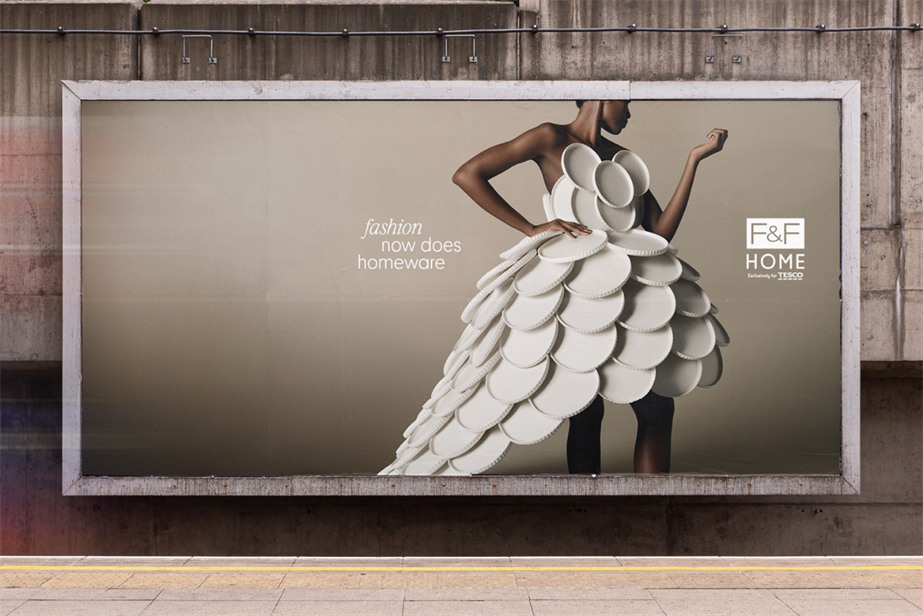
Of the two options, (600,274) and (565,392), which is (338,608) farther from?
(600,274)

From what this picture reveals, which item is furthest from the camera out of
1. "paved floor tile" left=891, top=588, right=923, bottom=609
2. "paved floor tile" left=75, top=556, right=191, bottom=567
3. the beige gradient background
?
"paved floor tile" left=75, top=556, right=191, bottom=567

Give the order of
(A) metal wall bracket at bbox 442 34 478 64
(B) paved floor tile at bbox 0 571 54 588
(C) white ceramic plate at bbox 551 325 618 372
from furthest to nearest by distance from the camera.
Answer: (A) metal wall bracket at bbox 442 34 478 64 < (C) white ceramic plate at bbox 551 325 618 372 < (B) paved floor tile at bbox 0 571 54 588

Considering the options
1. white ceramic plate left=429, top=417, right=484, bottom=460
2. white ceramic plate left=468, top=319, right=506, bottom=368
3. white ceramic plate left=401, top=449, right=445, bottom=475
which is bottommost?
white ceramic plate left=401, top=449, right=445, bottom=475

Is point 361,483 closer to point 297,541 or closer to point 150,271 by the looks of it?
point 297,541

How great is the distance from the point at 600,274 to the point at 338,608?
3.53 metres

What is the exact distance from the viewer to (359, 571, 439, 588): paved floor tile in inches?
212

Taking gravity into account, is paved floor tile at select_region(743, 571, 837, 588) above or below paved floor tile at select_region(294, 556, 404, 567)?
above

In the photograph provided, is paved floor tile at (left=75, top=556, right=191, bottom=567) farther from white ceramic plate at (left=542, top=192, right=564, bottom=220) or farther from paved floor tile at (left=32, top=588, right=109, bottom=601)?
white ceramic plate at (left=542, top=192, right=564, bottom=220)

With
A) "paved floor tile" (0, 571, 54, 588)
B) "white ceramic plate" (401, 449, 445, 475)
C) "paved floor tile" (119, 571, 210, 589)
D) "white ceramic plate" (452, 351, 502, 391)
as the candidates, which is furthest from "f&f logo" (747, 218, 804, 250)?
"paved floor tile" (0, 571, 54, 588)

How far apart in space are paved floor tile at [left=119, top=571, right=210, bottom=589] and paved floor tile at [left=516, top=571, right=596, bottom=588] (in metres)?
2.77

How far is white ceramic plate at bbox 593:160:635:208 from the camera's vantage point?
5812 millimetres

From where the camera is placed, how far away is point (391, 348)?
5.86m

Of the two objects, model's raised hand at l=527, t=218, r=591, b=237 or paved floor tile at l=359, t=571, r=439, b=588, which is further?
model's raised hand at l=527, t=218, r=591, b=237

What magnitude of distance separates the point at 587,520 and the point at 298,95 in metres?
4.92
